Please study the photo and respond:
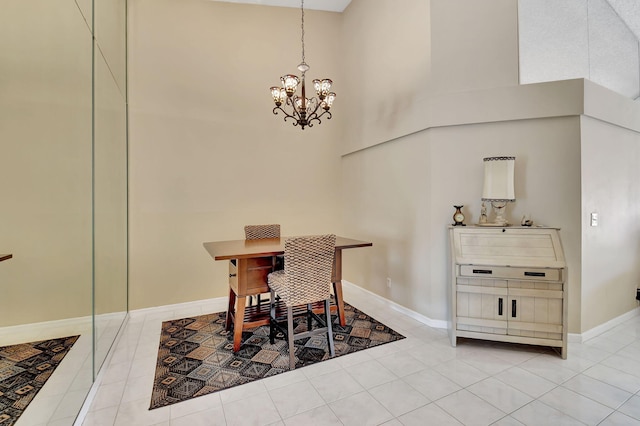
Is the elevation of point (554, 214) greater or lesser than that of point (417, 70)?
lesser

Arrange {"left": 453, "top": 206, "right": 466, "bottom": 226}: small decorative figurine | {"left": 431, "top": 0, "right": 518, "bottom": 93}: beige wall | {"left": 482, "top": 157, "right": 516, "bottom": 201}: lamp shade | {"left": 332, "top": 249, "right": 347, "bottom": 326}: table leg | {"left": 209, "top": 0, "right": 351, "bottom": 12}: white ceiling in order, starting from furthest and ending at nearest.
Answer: {"left": 209, "top": 0, "right": 351, "bottom": 12}: white ceiling → {"left": 332, "top": 249, "right": 347, "bottom": 326}: table leg → {"left": 453, "top": 206, "right": 466, "bottom": 226}: small decorative figurine → {"left": 431, "top": 0, "right": 518, "bottom": 93}: beige wall → {"left": 482, "top": 157, "right": 516, "bottom": 201}: lamp shade

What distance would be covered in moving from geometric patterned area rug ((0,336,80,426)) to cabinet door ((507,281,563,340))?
3.17 metres

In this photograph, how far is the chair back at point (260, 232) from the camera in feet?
11.1

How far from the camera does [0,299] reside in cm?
121

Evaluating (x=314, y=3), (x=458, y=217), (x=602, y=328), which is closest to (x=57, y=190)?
(x=458, y=217)

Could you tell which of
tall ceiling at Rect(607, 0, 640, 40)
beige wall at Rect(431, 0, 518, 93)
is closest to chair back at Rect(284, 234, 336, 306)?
beige wall at Rect(431, 0, 518, 93)

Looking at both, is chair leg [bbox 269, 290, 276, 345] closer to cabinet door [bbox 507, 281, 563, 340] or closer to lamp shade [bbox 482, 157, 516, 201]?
cabinet door [bbox 507, 281, 563, 340]

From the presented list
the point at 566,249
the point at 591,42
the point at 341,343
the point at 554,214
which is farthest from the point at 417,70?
the point at 341,343

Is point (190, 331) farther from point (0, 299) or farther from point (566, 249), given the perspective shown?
point (566, 249)

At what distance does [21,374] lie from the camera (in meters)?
1.30

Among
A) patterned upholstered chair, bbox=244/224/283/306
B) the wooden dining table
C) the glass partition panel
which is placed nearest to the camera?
the glass partition panel

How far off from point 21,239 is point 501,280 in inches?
127

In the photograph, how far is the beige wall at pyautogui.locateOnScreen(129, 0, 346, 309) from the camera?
3.48 m

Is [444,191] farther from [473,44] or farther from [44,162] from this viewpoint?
[44,162]
